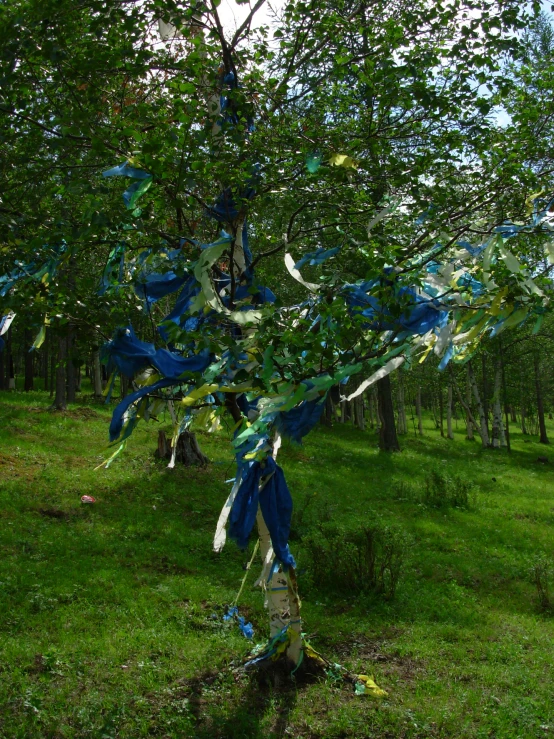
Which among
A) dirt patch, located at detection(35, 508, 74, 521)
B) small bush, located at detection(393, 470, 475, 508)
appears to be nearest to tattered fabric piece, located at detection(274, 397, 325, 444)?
dirt patch, located at detection(35, 508, 74, 521)

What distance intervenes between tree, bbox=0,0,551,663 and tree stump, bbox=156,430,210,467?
7.95m

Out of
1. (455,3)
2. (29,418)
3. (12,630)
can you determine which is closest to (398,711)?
(12,630)

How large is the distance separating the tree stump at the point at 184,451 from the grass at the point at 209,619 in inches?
18.1

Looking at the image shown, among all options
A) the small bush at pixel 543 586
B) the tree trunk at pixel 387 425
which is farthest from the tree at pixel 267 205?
the tree trunk at pixel 387 425

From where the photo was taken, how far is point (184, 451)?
13.5m

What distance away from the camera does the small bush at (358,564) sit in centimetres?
784

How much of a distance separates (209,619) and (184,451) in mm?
6767

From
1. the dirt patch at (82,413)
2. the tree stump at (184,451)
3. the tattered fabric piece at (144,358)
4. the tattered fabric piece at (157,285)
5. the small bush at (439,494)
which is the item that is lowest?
the small bush at (439,494)

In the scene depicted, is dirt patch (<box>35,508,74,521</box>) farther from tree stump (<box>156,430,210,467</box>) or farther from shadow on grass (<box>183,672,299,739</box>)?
shadow on grass (<box>183,672,299,739</box>)

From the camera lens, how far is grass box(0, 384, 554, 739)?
5047 millimetres

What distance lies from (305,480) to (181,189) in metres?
10.2

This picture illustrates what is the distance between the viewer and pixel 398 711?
17.0ft

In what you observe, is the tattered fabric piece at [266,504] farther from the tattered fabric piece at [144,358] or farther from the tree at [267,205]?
the tattered fabric piece at [144,358]

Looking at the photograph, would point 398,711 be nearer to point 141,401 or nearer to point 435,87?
point 141,401
